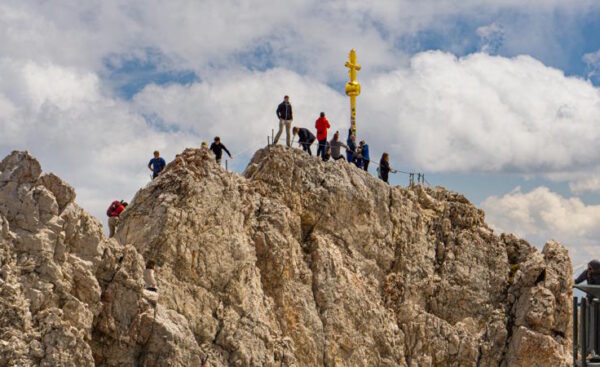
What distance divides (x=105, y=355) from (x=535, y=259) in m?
21.4

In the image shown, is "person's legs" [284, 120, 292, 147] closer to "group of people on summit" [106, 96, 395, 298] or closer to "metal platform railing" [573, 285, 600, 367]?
"group of people on summit" [106, 96, 395, 298]

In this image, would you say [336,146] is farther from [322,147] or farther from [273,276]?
[273,276]

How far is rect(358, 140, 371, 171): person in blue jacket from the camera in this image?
128 feet

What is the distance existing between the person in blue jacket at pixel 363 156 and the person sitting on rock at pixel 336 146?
1.13 meters

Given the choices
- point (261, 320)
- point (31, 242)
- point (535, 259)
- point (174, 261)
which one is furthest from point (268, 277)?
point (535, 259)

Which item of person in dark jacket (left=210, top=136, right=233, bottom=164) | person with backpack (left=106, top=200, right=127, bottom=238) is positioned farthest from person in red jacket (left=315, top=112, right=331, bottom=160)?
person with backpack (left=106, top=200, right=127, bottom=238)

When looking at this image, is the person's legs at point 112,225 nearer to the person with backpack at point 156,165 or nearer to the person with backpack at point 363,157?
the person with backpack at point 156,165

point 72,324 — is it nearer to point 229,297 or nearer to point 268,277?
point 229,297

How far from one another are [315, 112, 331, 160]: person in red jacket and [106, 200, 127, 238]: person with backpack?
920 cm

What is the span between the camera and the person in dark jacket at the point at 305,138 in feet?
121

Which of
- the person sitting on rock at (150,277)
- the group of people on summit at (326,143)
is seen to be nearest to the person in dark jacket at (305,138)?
the group of people on summit at (326,143)

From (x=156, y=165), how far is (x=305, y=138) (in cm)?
681

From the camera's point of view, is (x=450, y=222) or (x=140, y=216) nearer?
(x=140, y=216)

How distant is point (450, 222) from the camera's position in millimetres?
41219
